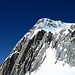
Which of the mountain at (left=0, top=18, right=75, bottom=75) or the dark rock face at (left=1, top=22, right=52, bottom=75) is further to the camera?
the dark rock face at (left=1, top=22, right=52, bottom=75)

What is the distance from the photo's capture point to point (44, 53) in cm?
8994

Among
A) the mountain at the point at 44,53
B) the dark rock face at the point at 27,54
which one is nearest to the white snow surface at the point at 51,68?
the mountain at the point at 44,53

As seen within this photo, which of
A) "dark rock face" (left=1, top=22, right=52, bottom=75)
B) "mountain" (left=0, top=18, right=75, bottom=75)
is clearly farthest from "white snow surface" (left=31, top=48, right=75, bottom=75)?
"dark rock face" (left=1, top=22, right=52, bottom=75)

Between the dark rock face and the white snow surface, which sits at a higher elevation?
the dark rock face

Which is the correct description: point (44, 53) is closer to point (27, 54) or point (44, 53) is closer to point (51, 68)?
point (51, 68)

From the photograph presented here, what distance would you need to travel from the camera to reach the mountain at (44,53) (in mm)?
81456

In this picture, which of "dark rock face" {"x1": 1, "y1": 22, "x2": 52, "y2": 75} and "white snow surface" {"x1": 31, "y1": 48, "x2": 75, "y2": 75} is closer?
"white snow surface" {"x1": 31, "y1": 48, "x2": 75, "y2": 75}

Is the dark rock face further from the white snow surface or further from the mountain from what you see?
the white snow surface

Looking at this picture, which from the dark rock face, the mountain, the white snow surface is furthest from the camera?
the dark rock face

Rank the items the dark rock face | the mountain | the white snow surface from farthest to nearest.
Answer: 1. the dark rock face
2. the mountain
3. the white snow surface

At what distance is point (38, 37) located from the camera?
100250mm

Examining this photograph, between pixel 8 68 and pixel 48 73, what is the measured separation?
25708 millimetres

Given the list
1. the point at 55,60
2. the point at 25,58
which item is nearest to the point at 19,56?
the point at 25,58

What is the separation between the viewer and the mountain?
8146 centimetres
